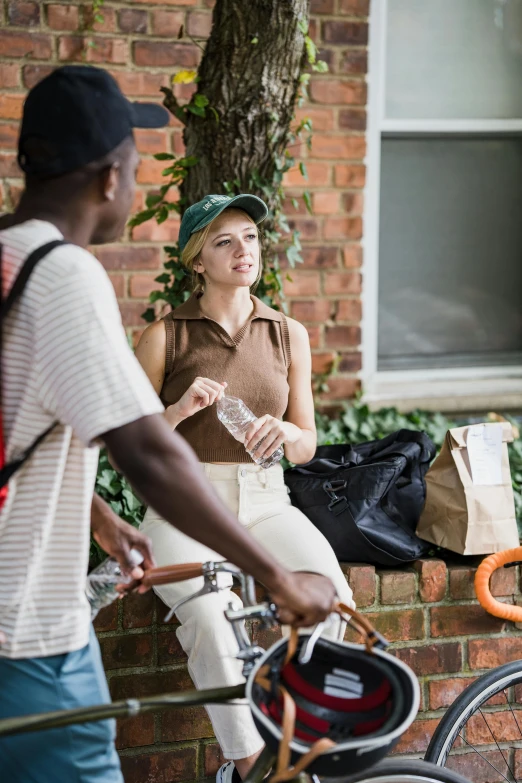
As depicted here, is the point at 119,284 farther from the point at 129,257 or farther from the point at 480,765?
the point at 480,765

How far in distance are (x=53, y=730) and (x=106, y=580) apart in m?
0.37

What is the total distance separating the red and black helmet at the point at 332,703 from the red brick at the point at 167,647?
114cm

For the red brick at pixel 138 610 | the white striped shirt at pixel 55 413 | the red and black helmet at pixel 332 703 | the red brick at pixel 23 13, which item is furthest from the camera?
the red brick at pixel 23 13

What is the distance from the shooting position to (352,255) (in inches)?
166

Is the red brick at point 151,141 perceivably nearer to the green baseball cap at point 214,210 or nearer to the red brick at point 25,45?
the red brick at point 25,45

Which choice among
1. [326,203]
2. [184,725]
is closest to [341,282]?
[326,203]

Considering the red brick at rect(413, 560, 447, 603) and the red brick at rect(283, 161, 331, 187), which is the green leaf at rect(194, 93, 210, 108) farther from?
the red brick at rect(413, 560, 447, 603)

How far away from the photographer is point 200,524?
1.43 metres

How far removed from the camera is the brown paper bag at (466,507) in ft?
9.74

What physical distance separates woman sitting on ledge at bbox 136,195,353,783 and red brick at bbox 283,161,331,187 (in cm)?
117

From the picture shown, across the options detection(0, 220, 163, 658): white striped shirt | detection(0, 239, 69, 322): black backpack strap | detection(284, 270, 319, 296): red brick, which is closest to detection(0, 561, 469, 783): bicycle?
detection(0, 220, 163, 658): white striped shirt

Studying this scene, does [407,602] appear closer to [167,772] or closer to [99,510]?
[167,772]

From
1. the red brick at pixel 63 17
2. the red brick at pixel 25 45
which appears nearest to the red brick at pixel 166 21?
the red brick at pixel 63 17

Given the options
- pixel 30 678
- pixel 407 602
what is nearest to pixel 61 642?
pixel 30 678
